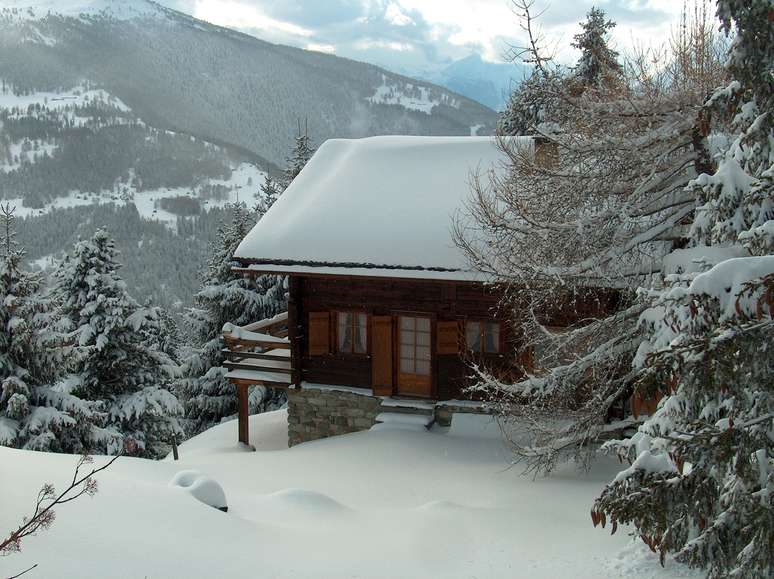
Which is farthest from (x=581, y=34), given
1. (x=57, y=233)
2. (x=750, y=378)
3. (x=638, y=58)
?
(x=57, y=233)

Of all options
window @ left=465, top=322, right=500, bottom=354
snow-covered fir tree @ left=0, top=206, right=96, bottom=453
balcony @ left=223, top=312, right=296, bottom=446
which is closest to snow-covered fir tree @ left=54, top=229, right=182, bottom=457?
snow-covered fir tree @ left=0, top=206, right=96, bottom=453

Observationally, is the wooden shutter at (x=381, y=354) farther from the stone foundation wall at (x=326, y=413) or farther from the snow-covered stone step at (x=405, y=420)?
the snow-covered stone step at (x=405, y=420)

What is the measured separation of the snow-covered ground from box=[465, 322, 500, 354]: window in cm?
240

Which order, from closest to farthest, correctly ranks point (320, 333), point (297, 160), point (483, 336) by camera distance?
point (483, 336)
point (320, 333)
point (297, 160)

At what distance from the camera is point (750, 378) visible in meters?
4.79

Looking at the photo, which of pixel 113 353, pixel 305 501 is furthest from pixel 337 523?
pixel 113 353

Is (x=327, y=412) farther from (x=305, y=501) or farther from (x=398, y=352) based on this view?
(x=305, y=501)

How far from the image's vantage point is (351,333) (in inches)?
624

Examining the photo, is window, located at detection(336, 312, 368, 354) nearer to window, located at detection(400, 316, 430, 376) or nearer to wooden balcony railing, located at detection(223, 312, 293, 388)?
window, located at detection(400, 316, 430, 376)

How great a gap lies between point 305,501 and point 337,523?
2.33ft

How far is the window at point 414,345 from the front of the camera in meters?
15.3

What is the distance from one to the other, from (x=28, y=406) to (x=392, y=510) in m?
10.8

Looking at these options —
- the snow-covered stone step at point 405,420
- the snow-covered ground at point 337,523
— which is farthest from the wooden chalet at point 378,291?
the snow-covered ground at point 337,523

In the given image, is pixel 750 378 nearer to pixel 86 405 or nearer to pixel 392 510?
pixel 392 510
